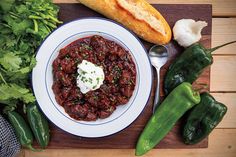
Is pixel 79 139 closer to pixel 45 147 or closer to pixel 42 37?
pixel 45 147

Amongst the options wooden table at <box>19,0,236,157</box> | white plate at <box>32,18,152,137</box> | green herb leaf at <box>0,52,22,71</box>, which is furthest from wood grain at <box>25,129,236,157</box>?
green herb leaf at <box>0,52,22,71</box>

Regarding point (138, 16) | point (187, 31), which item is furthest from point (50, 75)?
point (187, 31)

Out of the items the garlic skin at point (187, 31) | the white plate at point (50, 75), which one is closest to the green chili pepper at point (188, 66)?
the garlic skin at point (187, 31)

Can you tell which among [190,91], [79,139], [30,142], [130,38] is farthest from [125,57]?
[30,142]

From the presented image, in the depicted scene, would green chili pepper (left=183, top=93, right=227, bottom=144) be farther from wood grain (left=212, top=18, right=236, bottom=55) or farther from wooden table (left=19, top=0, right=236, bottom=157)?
wood grain (left=212, top=18, right=236, bottom=55)

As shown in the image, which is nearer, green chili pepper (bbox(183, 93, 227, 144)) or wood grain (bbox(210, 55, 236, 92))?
green chili pepper (bbox(183, 93, 227, 144))
